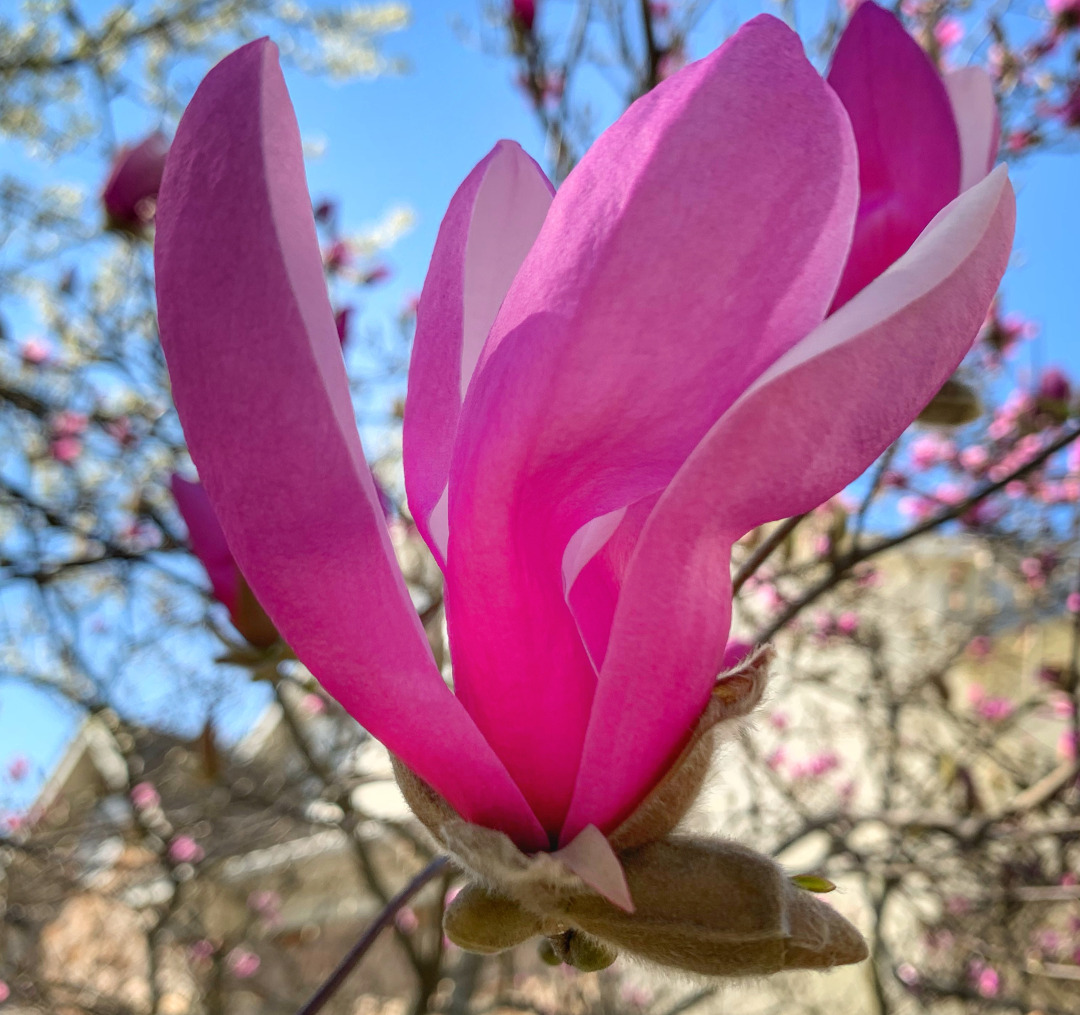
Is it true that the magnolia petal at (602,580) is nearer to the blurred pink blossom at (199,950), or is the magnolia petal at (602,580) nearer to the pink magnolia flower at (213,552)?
the pink magnolia flower at (213,552)

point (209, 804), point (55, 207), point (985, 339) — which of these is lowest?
point (209, 804)

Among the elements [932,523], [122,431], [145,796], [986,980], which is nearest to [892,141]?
[932,523]

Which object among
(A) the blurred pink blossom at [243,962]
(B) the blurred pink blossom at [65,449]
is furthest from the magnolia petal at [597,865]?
(A) the blurred pink blossom at [243,962]

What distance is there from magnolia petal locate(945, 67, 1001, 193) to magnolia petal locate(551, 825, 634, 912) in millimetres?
286

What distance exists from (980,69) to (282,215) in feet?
1.10

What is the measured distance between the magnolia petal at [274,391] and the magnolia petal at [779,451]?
58 mm

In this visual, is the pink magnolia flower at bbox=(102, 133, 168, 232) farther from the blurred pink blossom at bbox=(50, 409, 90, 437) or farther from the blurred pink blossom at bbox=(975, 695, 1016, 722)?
the blurred pink blossom at bbox=(975, 695, 1016, 722)

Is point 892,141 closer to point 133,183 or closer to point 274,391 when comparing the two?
point 274,391

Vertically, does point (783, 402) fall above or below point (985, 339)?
above

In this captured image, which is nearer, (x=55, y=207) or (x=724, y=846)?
(x=724, y=846)

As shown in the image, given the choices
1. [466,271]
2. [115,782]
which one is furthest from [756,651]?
[115,782]

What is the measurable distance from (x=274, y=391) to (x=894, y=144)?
0.26 meters

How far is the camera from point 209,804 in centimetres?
217

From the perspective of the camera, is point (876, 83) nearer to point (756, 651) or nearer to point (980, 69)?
point (980, 69)
